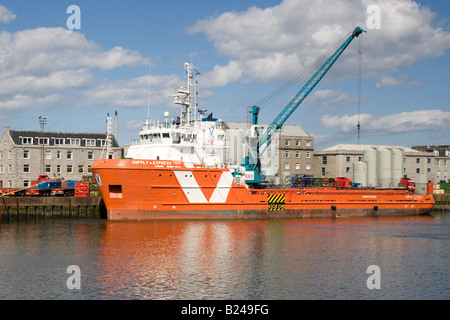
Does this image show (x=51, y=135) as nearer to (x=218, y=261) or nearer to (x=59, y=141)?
(x=59, y=141)

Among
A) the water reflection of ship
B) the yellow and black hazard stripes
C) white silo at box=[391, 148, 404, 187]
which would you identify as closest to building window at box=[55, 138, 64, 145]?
the water reflection of ship

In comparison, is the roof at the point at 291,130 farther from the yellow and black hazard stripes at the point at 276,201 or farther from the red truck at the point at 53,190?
the red truck at the point at 53,190

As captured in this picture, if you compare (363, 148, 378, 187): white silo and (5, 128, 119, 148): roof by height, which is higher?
(5, 128, 119, 148): roof

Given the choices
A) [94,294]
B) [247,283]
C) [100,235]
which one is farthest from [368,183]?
[94,294]

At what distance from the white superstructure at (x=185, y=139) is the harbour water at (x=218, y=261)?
6886 mm

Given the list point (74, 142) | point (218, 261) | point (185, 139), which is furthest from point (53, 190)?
point (218, 261)

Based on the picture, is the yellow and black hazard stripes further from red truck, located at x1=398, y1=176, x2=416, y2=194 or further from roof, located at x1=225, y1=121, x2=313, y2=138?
roof, located at x1=225, y1=121, x2=313, y2=138

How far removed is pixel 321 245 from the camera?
90.8 ft

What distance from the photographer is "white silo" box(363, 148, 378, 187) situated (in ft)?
189

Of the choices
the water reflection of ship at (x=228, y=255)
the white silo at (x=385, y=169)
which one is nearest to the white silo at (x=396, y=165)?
the white silo at (x=385, y=169)

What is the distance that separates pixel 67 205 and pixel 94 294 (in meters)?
24.1

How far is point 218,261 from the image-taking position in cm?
2328

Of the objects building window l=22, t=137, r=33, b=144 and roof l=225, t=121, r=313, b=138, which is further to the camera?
roof l=225, t=121, r=313, b=138
